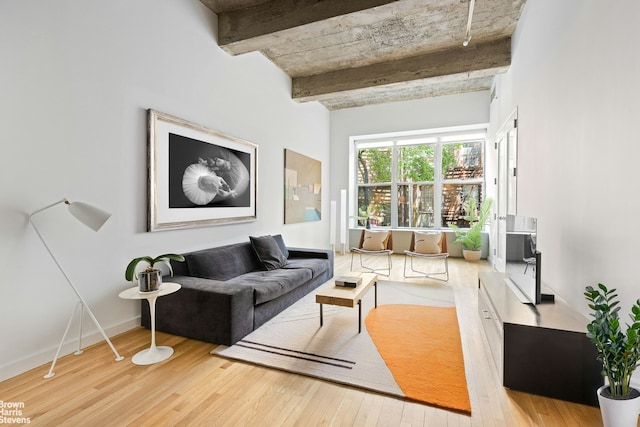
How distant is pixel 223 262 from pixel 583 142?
11.4 feet

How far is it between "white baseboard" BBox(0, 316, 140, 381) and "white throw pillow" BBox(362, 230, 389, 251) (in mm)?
3673

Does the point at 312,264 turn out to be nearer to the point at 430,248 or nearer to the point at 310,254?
the point at 310,254

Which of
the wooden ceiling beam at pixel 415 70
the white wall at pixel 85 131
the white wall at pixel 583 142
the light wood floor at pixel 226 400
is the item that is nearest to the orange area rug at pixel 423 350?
the light wood floor at pixel 226 400

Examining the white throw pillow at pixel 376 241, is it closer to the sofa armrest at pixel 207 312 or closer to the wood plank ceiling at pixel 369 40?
the wood plank ceiling at pixel 369 40

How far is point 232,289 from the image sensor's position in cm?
261

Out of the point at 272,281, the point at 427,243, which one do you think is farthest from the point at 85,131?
the point at 427,243

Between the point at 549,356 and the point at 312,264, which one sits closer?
the point at 549,356

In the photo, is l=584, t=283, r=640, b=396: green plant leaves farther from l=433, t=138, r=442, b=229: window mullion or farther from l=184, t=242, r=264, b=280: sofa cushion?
l=433, t=138, r=442, b=229: window mullion

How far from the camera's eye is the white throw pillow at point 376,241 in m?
5.34

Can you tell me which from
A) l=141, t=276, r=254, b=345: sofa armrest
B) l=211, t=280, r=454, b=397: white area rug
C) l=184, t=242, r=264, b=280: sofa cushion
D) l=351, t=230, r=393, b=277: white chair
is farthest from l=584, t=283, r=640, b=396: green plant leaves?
l=351, t=230, r=393, b=277: white chair

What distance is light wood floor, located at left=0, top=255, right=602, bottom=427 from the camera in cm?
168

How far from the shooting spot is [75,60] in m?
2.37

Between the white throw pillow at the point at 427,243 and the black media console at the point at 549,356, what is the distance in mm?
2877

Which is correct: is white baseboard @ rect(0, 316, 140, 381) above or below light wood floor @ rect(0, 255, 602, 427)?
above
